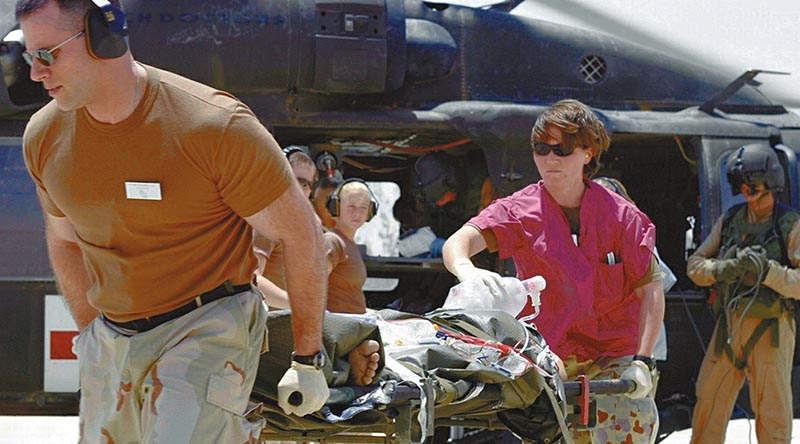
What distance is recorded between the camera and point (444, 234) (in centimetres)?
784

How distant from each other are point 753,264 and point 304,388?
164 inches

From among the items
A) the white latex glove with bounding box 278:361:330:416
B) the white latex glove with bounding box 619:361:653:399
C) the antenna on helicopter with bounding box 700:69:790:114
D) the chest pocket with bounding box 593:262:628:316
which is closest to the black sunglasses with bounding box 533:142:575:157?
the chest pocket with bounding box 593:262:628:316

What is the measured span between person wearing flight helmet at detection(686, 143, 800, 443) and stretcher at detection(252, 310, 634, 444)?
2882mm

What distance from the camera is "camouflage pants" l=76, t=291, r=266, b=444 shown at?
2592mm

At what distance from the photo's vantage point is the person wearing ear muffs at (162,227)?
2.60 metres

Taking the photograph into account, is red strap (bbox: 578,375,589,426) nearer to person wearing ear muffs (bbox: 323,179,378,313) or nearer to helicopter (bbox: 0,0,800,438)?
person wearing ear muffs (bbox: 323,179,378,313)

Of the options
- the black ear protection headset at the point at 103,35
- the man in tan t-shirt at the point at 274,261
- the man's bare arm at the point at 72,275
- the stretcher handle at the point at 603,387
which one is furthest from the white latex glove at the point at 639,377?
the black ear protection headset at the point at 103,35

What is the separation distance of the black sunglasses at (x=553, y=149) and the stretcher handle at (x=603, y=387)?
0.80m

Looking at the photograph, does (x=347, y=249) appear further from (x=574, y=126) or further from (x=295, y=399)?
(x=295, y=399)


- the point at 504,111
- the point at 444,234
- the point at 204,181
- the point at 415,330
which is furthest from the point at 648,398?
the point at 444,234

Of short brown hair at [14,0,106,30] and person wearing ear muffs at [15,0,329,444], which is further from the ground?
short brown hair at [14,0,106,30]

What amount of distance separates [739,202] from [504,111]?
1591 millimetres

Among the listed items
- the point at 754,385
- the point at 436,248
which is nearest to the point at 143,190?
the point at 436,248

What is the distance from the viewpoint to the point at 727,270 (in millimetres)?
6383
